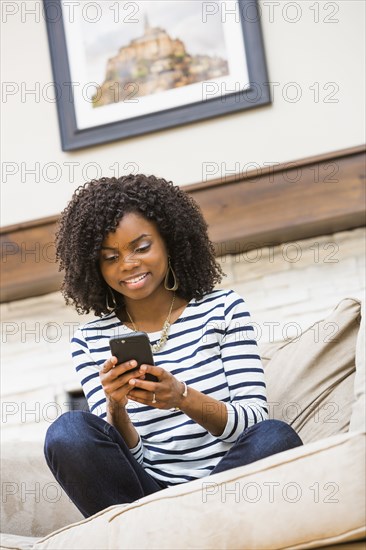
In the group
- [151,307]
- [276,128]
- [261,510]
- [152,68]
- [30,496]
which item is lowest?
[30,496]

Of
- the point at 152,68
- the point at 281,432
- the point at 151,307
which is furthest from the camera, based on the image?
the point at 152,68

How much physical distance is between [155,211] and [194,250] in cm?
16

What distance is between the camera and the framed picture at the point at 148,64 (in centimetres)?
338

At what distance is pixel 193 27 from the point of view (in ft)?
11.4

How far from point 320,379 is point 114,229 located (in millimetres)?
611

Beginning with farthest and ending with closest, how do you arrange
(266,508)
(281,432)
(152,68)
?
1. (152,68)
2. (281,432)
3. (266,508)

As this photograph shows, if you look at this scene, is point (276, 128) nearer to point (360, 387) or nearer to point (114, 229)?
point (114, 229)

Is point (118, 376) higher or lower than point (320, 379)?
higher

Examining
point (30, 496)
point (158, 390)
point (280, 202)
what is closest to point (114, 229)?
point (158, 390)

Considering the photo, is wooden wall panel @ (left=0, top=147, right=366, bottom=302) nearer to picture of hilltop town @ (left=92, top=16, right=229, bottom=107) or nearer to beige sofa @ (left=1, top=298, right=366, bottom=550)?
picture of hilltop town @ (left=92, top=16, right=229, bottom=107)

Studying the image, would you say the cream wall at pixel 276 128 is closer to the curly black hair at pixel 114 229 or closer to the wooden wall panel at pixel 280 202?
the wooden wall panel at pixel 280 202

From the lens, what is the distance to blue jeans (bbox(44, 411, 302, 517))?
1700mm

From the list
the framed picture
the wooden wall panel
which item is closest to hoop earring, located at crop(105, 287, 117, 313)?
the wooden wall panel

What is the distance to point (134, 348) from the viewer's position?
171cm
